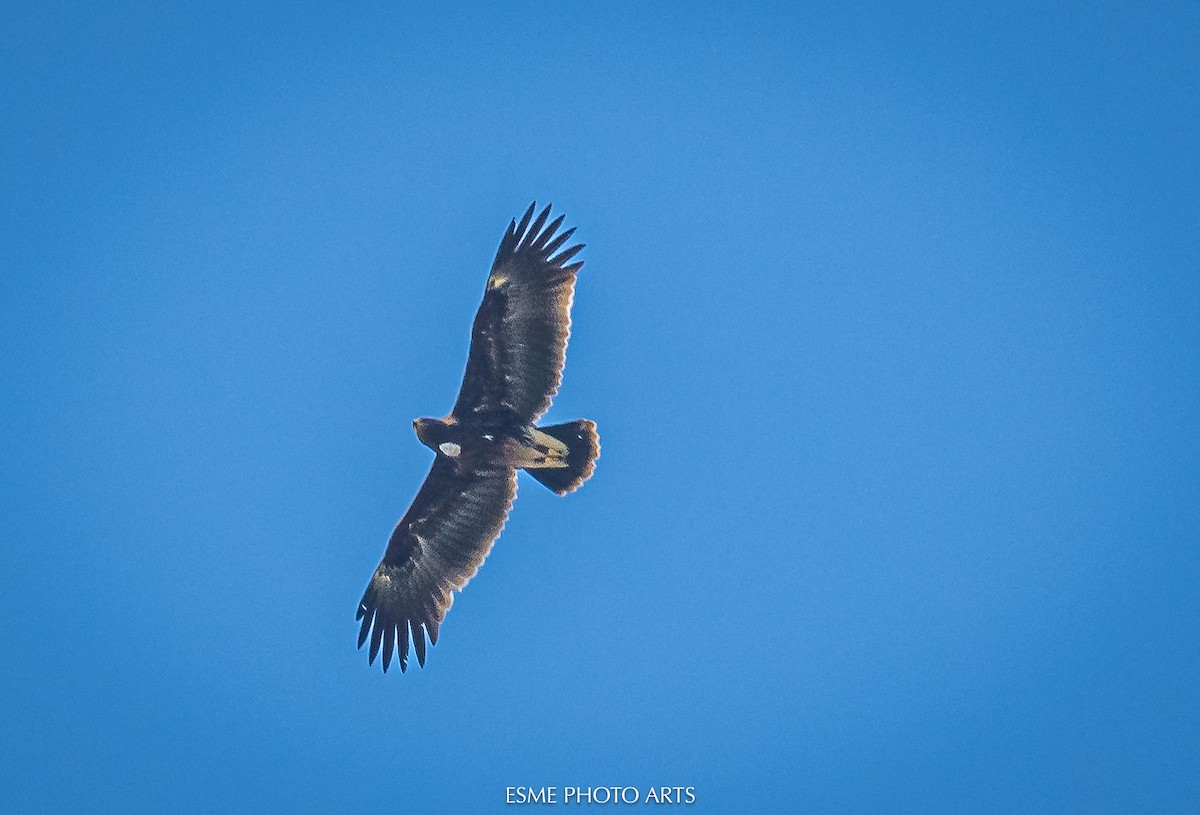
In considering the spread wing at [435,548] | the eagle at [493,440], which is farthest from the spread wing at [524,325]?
the spread wing at [435,548]

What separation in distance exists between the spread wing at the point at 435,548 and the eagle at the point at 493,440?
0.01m

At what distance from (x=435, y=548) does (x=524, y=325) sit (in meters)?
2.92

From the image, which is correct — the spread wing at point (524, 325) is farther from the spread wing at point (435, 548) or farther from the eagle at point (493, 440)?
the spread wing at point (435, 548)

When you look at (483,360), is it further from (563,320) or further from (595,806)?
(595,806)

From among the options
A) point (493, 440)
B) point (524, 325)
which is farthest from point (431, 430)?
point (524, 325)

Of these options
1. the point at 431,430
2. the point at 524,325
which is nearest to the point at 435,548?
the point at 431,430

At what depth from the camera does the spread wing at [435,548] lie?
1634 centimetres

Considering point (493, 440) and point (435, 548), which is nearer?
point (493, 440)

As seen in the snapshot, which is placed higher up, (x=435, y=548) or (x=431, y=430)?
(x=431, y=430)

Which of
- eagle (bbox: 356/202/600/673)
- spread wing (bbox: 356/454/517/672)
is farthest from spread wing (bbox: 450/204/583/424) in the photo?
spread wing (bbox: 356/454/517/672)

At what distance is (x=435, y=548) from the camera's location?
16531 millimetres

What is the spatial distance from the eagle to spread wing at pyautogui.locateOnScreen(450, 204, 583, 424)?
1cm

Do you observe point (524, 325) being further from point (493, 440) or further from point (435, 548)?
point (435, 548)

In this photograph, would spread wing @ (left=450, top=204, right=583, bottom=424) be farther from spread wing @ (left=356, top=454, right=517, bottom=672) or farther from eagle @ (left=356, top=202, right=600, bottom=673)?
spread wing @ (left=356, top=454, right=517, bottom=672)
